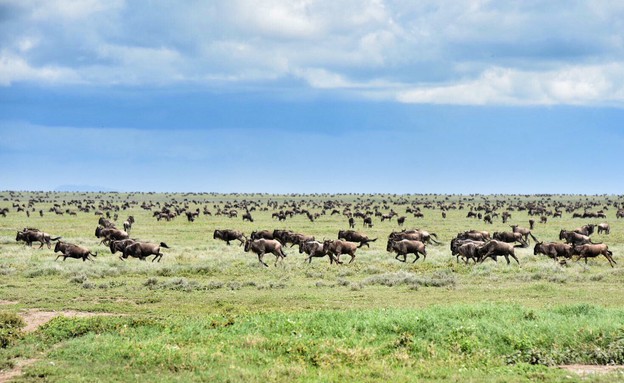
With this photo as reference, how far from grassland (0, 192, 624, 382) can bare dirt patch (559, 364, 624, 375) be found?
0.34 m

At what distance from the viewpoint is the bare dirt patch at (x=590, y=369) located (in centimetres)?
1217

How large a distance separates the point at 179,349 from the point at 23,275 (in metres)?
18.0

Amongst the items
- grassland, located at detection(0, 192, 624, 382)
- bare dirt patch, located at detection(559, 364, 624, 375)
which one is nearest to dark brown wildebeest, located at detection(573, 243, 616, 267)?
grassland, located at detection(0, 192, 624, 382)

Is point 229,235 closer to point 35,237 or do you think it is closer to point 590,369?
point 35,237

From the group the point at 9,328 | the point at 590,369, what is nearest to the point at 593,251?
the point at 590,369

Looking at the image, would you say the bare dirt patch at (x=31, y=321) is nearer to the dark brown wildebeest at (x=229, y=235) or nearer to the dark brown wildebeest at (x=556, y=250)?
the dark brown wildebeest at (x=556, y=250)

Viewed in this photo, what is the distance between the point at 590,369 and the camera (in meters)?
12.6

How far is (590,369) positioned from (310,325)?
268 inches

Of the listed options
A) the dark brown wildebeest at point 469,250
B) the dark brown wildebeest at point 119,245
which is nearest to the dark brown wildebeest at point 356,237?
the dark brown wildebeest at point 469,250

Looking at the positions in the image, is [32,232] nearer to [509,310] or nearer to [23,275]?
[23,275]

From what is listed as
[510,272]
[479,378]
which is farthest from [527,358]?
[510,272]

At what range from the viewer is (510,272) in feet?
98.5

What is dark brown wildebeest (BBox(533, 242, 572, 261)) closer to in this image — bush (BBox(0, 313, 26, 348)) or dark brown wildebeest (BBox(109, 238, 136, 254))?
dark brown wildebeest (BBox(109, 238, 136, 254))

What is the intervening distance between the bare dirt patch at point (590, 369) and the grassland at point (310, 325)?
0.34 m
